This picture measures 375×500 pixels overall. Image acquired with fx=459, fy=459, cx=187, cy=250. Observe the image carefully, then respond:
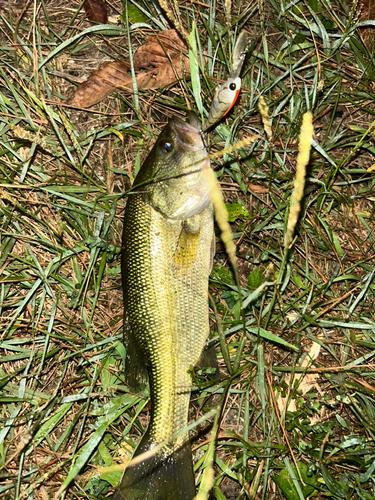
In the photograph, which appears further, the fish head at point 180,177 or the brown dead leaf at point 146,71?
the brown dead leaf at point 146,71

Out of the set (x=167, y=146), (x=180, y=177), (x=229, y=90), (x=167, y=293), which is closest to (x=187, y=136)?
(x=167, y=146)

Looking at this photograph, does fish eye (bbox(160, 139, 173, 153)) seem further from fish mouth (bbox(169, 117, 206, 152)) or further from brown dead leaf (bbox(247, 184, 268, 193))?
brown dead leaf (bbox(247, 184, 268, 193))

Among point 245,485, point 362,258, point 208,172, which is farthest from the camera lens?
point 362,258

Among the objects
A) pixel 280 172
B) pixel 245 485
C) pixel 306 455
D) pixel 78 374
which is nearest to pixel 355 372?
pixel 306 455

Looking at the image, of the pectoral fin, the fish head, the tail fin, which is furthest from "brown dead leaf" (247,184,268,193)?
the tail fin

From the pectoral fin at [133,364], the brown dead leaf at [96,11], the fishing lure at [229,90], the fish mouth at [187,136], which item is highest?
the brown dead leaf at [96,11]

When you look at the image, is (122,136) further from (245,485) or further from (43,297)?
(245,485)

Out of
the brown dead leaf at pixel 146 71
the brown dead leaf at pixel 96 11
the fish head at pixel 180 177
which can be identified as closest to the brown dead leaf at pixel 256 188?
the fish head at pixel 180 177

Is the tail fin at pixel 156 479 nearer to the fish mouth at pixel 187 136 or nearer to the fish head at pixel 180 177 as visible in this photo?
the fish head at pixel 180 177
